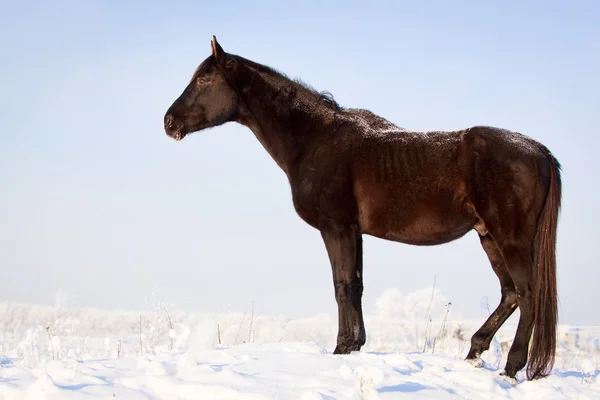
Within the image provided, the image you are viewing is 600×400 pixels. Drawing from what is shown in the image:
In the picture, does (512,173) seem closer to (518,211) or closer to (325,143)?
(518,211)

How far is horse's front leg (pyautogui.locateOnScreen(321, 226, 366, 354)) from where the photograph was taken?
7.12 metres

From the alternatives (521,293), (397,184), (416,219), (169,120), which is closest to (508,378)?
(521,293)

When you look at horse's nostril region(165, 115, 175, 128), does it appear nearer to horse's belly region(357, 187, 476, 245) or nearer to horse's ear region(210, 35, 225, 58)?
horse's ear region(210, 35, 225, 58)

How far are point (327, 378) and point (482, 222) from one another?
297 centimetres

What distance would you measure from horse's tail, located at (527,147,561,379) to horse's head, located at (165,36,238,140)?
398cm

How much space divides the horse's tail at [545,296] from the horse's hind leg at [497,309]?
0.73m

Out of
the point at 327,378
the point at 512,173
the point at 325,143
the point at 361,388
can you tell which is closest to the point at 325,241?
the point at 325,143

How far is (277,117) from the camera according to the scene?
318 inches

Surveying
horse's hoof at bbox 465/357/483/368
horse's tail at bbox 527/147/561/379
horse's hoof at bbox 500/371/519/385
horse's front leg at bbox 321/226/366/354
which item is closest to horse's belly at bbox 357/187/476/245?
horse's front leg at bbox 321/226/366/354

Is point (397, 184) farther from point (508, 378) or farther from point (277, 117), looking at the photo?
point (508, 378)

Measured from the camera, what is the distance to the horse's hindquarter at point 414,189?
6953 mm

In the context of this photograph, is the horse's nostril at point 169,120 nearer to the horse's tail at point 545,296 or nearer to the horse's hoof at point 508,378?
the horse's tail at point 545,296

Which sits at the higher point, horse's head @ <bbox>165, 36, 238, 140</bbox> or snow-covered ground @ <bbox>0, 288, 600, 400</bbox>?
horse's head @ <bbox>165, 36, 238, 140</bbox>

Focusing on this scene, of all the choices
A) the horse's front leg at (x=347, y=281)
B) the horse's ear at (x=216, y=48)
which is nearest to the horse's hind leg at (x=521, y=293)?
the horse's front leg at (x=347, y=281)
